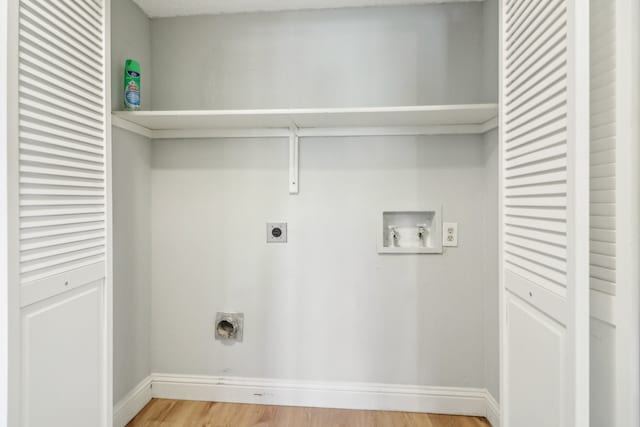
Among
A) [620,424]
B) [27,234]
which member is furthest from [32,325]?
[620,424]

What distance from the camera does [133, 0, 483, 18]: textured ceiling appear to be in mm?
1764

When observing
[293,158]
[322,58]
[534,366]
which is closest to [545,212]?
[534,366]

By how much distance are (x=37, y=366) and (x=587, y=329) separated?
147 centimetres

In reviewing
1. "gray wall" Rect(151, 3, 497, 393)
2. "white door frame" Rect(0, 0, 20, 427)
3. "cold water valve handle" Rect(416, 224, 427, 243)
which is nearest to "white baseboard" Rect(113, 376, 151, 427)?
"gray wall" Rect(151, 3, 497, 393)

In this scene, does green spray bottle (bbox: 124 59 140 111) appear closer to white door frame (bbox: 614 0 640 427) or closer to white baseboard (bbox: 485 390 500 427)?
white door frame (bbox: 614 0 640 427)

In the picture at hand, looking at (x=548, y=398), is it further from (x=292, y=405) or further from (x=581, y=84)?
(x=292, y=405)

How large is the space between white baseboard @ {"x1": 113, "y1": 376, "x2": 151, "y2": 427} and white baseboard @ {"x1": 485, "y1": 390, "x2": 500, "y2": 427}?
1.78 m

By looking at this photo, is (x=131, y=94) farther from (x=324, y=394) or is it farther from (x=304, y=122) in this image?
(x=324, y=394)

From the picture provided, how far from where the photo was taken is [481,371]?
1.80 meters

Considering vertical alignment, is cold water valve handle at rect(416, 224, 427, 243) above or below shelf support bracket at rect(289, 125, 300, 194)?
below

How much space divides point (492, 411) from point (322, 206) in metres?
1.30

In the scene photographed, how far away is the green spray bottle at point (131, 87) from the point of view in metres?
1.62

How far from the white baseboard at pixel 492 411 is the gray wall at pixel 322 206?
0.31 ft

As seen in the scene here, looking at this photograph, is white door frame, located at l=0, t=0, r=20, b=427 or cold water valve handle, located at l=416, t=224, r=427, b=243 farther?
cold water valve handle, located at l=416, t=224, r=427, b=243
